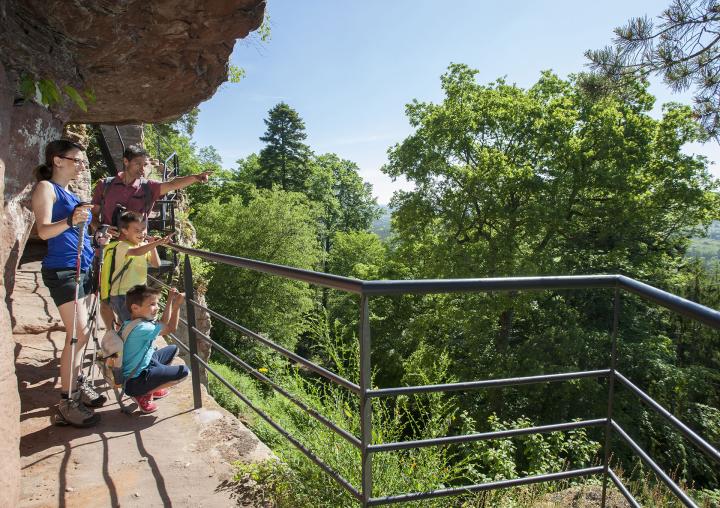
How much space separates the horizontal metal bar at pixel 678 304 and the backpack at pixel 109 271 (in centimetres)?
333

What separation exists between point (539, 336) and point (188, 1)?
14861 mm

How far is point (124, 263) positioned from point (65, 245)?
18.6 inches

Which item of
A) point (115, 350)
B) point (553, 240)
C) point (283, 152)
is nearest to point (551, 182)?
point (553, 240)

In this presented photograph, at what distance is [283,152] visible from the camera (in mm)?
34844

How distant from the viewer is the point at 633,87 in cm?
650

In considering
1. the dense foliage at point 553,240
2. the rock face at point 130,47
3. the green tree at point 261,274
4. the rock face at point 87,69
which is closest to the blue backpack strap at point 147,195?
the rock face at point 87,69

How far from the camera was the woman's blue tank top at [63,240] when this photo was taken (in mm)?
3033

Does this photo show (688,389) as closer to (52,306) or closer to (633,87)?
(633,87)

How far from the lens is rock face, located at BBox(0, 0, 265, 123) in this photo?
375 centimetres

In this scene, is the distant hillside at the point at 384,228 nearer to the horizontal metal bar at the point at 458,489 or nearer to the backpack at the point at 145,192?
the backpack at the point at 145,192

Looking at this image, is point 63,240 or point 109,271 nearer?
point 63,240

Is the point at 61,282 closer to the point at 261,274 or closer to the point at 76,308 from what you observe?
the point at 76,308

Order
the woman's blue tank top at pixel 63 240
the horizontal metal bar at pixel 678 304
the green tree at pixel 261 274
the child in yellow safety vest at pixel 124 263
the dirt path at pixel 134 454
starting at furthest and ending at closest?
the green tree at pixel 261 274 < the child in yellow safety vest at pixel 124 263 < the woman's blue tank top at pixel 63 240 < the dirt path at pixel 134 454 < the horizontal metal bar at pixel 678 304

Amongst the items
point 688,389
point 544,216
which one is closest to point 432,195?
point 544,216
